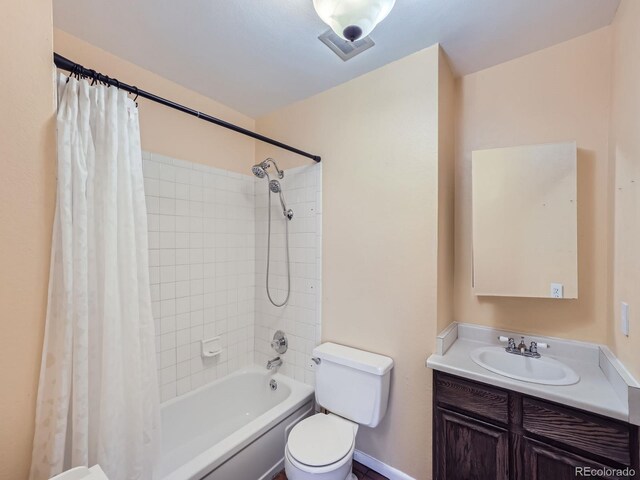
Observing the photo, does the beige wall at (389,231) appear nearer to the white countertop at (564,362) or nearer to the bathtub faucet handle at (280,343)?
the white countertop at (564,362)

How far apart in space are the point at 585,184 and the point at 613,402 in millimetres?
1068

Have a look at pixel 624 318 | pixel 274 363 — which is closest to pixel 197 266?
pixel 274 363

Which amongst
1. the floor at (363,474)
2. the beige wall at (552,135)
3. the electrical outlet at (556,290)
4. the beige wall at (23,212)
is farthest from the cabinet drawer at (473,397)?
the beige wall at (23,212)

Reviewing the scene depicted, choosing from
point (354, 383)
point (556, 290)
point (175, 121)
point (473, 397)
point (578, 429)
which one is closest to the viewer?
point (578, 429)

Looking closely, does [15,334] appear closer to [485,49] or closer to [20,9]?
[20,9]

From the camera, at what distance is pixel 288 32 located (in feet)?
4.87

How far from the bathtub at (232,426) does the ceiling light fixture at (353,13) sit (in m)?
1.99

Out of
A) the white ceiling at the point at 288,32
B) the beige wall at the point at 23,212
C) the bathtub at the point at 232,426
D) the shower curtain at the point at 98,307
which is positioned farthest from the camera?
the bathtub at the point at 232,426

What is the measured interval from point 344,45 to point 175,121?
126 centimetres

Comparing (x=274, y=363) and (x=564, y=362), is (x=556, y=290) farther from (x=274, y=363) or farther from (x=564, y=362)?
(x=274, y=363)

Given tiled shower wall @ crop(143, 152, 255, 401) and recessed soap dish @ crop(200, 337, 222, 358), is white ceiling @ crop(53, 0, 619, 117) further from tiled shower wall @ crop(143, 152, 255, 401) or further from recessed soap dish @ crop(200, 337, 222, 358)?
recessed soap dish @ crop(200, 337, 222, 358)

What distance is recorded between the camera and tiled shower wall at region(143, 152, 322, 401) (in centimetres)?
192

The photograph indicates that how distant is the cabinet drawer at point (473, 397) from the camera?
1.33 meters

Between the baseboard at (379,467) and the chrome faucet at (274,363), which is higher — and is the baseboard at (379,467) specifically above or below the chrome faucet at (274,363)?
below
